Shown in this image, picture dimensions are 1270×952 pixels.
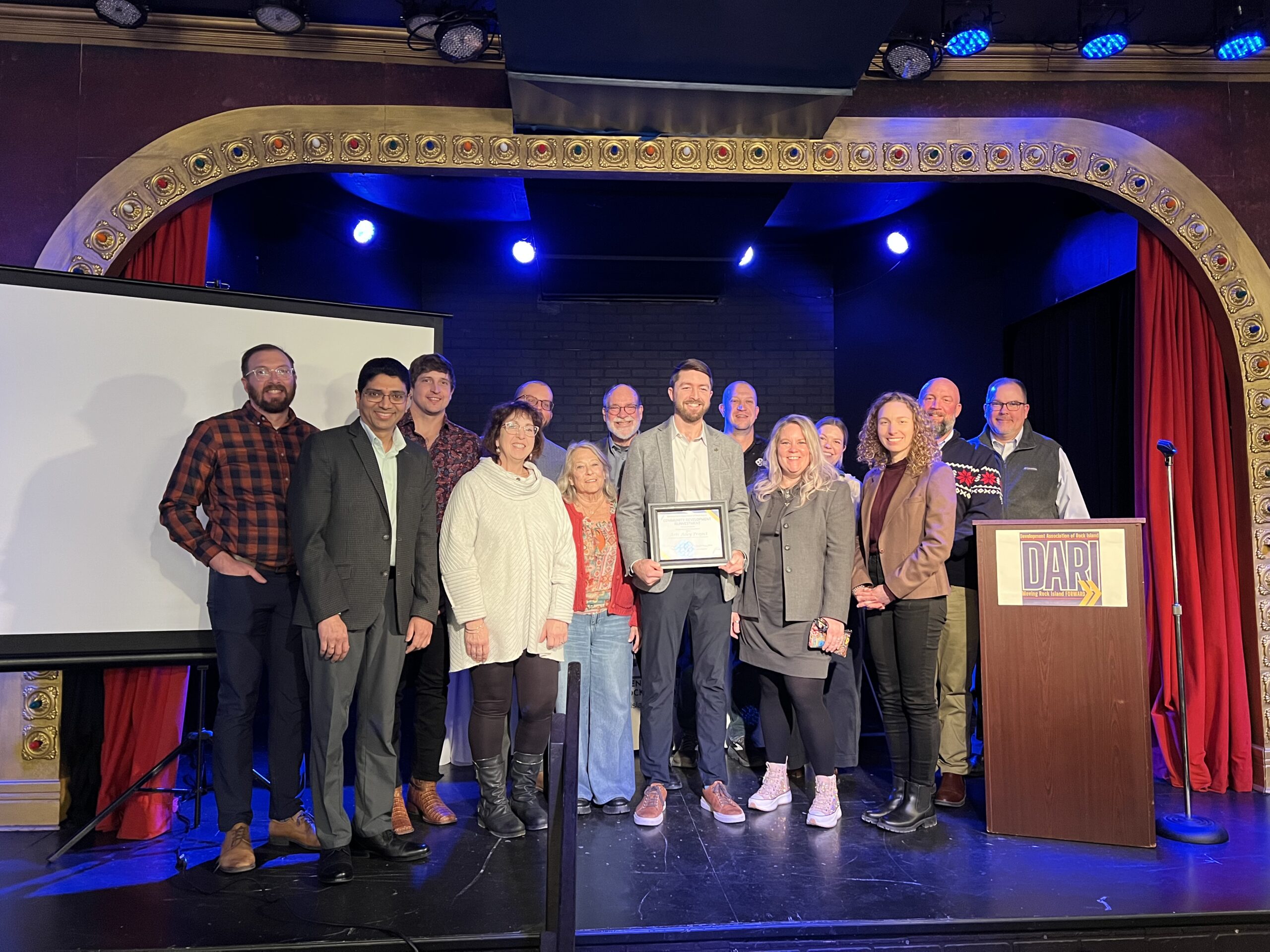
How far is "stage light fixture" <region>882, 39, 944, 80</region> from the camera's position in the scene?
13.6 feet

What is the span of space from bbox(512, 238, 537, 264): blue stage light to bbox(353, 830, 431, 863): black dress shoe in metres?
5.18

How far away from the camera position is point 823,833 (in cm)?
340

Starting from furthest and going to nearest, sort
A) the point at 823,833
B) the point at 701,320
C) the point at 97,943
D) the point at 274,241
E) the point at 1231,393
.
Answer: the point at 701,320 < the point at 274,241 < the point at 1231,393 < the point at 823,833 < the point at 97,943

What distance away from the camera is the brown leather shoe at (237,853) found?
3039mm

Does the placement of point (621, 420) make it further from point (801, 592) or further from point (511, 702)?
point (511, 702)

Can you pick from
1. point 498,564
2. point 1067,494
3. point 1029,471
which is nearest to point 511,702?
point 498,564

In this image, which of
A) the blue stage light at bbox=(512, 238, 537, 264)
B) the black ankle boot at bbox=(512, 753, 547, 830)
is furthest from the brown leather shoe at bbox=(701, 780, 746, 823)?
the blue stage light at bbox=(512, 238, 537, 264)

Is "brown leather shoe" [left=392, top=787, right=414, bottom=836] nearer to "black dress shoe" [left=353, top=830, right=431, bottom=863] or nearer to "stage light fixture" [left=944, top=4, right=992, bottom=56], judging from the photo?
"black dress shoe" [left=353, top=830, right=431, bottom=863]

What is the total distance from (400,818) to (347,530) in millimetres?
1208

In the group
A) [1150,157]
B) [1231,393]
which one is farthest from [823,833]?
[1150,157]

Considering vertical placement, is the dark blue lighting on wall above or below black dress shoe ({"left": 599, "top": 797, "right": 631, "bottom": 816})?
above

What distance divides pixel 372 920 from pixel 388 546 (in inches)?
46.8

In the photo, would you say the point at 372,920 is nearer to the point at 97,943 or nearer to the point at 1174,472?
the point at 97,943

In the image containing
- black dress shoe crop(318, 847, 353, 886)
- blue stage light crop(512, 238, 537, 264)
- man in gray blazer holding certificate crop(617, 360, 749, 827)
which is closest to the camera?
black dress shoe crop(318, 847, 353, 886)
